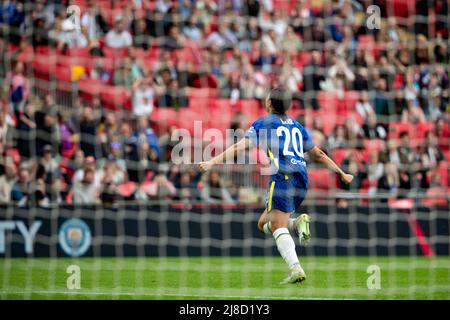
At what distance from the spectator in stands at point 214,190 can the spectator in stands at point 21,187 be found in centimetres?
291

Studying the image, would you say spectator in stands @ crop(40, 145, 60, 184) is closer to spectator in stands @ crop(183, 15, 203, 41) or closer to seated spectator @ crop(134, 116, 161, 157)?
seated spectator @ crop(134, 116, 161, 157)

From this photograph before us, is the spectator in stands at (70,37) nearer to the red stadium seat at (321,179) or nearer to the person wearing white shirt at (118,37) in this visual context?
the person wearing white shirt at (118,37)

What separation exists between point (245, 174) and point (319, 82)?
113 inches

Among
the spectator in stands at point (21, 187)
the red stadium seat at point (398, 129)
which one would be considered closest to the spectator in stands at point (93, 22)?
the spectator in stands at point (21, 187)

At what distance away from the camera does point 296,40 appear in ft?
66.6

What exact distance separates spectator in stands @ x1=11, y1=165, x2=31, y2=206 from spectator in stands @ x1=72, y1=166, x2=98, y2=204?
0.78m

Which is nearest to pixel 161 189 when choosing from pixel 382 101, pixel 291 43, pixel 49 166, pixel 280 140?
pixel 49 166

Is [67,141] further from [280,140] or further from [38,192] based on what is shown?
[280,140]

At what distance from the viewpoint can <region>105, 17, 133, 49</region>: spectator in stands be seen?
19.4m

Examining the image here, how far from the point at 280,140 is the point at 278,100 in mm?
418

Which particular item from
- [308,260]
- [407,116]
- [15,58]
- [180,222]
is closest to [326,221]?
[308,260]

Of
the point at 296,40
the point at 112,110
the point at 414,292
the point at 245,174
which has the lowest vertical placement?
the point at 414,292

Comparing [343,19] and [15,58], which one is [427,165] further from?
[15,58]

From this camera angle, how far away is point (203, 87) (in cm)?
1905
